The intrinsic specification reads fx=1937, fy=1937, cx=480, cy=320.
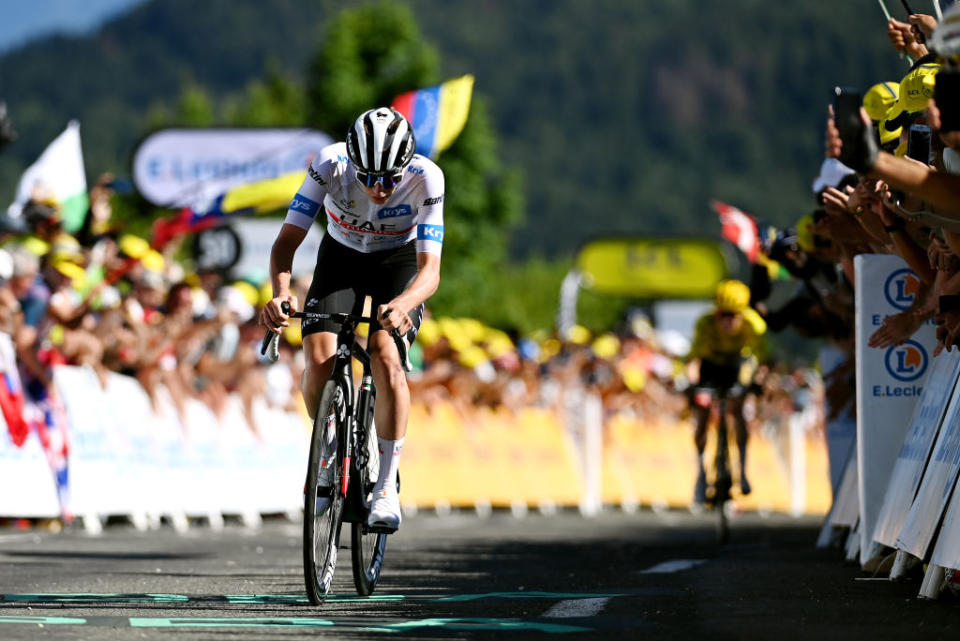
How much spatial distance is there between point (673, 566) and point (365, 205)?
3934 millimetres

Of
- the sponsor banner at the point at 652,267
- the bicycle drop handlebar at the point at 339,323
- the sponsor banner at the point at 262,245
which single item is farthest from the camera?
the sponsor banner at the point at 652,267

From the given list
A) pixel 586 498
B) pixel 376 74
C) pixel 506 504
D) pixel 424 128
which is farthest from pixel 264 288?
pixel 376 74

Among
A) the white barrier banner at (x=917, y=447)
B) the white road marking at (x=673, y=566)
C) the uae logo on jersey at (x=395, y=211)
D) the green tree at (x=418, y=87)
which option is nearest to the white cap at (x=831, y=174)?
the white barrier banner at (x=917, y=447)

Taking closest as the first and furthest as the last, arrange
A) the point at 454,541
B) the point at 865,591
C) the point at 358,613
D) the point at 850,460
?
the point at 358,613 → the point at 865,591 → the point at 850,460 → the point at 454,541

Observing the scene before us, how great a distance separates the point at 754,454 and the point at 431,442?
685cm

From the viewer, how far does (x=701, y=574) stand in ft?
36.3

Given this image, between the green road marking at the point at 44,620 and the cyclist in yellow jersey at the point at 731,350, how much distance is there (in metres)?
10.7

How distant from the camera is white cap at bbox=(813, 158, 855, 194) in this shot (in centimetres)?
1234

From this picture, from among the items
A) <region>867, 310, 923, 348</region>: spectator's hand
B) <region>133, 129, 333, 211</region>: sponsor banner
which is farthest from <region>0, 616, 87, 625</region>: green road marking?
<region>133, 129, 333, 211</region>: sponsor banner

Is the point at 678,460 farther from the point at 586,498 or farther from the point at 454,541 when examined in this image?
the point at 454,541

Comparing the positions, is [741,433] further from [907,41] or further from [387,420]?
[387,420]

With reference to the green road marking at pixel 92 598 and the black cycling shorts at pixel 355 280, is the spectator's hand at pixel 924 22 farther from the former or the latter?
the green road marking at pixel 92 598

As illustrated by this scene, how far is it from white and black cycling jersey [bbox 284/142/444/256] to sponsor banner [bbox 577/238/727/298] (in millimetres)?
49820

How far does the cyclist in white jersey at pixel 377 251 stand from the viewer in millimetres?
8789
